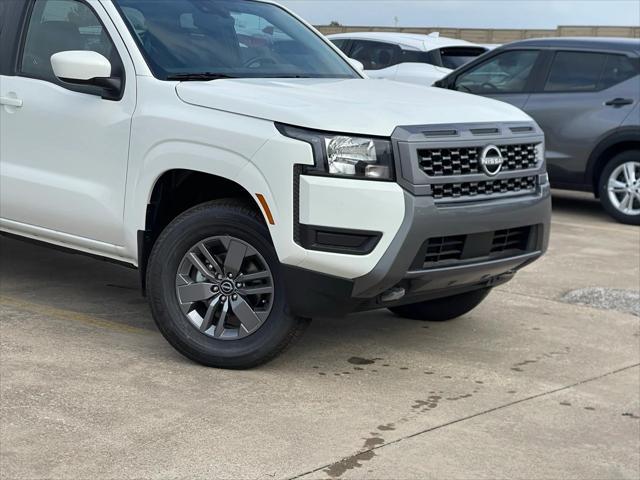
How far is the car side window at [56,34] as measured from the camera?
5.87 m

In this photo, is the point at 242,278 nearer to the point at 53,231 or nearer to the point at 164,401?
the point at 164,401

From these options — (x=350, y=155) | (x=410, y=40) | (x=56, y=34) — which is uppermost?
(x=410, y=40)

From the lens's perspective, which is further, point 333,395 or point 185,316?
point 185,316

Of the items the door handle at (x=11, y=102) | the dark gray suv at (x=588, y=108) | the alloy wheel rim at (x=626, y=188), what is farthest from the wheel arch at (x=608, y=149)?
the door handle at (x=11, y=102)

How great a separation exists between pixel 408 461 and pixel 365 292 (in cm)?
92

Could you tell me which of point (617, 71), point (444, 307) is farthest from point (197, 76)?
point (617, 71)

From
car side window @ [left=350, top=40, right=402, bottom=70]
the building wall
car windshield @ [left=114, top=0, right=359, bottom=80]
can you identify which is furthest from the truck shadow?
the building wall

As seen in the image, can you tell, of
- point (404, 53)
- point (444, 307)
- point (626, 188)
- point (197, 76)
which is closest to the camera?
point (197, 76)

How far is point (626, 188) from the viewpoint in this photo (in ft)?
34.5

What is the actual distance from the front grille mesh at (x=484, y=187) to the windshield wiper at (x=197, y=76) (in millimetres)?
1364

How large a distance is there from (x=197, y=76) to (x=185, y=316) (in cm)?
122

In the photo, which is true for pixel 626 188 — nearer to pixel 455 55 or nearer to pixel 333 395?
pixel 455 55

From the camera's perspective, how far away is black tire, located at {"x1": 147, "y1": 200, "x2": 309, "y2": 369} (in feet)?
16.7

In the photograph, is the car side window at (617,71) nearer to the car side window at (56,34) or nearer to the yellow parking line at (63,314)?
the car side window at (56,34)
